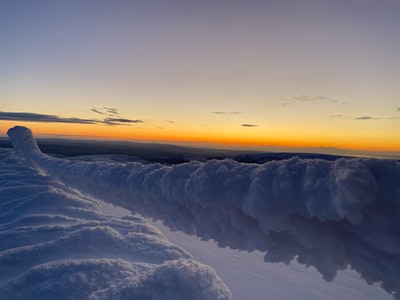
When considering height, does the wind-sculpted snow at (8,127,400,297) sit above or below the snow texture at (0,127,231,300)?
above

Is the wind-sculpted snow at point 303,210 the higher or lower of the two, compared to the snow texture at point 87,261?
higher

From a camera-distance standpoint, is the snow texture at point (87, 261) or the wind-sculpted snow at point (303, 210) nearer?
the wind-sculpted snow at point (303, 210)

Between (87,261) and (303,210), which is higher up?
(303,210)

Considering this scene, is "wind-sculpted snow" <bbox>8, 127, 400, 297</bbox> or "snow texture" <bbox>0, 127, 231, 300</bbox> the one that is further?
"snow texture" <bbox>0, 127, 231, 300</bbox>
